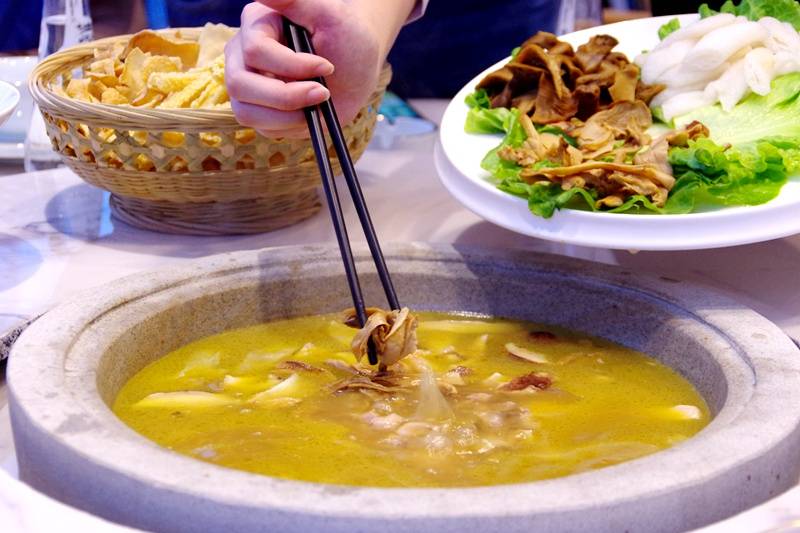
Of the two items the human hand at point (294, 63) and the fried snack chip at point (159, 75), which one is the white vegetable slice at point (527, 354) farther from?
the fried snack chip at point (159, 75)

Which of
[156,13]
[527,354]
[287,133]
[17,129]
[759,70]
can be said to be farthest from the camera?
[156,13]

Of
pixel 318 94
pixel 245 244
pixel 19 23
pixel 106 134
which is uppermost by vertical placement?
pixel 318 94

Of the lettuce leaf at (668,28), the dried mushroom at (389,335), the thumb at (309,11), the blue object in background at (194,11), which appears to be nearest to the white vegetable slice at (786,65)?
the lettuce leaf at (668,28)

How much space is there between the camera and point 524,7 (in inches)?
126

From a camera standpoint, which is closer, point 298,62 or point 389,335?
point 389,335

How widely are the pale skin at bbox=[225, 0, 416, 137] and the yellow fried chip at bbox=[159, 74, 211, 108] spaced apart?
10.0 inches

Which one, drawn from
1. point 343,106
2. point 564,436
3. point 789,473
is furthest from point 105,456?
point 343,106

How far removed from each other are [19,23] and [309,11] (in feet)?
8.84

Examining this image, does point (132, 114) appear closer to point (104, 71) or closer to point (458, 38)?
point (104, 71)

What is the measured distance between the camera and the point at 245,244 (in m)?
2.08

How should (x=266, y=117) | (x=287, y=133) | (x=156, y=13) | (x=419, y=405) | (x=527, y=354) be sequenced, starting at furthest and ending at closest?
(x=156, y=13) < (x=287, y=133) < (x=266, y=117) < (x=527, y=354) < (x=419, y=405)

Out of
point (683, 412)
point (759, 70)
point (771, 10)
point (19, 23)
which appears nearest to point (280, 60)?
point (683, 412)

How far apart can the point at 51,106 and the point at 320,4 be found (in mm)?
594

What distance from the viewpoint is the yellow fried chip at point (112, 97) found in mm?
2025
